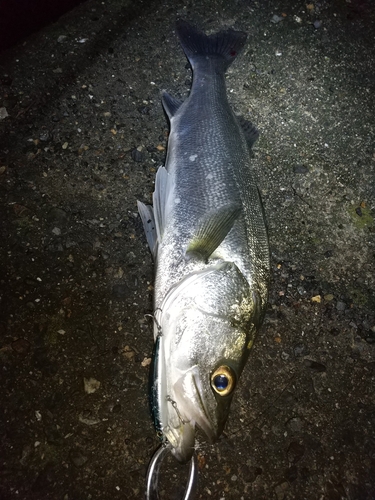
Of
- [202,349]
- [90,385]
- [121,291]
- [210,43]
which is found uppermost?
[210,43]

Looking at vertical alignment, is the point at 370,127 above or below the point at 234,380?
above

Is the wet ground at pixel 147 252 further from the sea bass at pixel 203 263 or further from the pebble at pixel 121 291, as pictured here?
the sea bass at pixel 203 263

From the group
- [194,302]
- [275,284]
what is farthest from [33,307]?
[275,284]

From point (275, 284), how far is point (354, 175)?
1383 mm

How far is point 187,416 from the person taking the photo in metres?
2.08

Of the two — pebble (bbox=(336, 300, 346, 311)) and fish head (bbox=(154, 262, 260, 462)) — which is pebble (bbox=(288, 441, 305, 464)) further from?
pebble (bbox=(336, 300, 346, 311))

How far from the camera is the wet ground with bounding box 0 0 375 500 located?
257 centimetres

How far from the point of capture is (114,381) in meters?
2.68

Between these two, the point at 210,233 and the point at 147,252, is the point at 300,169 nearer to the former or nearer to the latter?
the point at 210,233

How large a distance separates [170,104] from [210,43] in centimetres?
78

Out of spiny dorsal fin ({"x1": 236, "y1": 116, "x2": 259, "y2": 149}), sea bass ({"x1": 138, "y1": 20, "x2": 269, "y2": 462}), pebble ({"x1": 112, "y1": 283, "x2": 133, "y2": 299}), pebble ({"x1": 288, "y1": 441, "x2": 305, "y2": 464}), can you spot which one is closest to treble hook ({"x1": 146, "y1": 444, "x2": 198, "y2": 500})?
sea bass ({"x1": 138, "y1": 20, "x2": 269, "y2": 462})

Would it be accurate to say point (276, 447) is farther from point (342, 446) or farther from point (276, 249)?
point (276, 249)

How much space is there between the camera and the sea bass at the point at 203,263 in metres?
2.12

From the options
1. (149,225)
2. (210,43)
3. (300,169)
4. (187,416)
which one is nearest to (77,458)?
(187,416)
